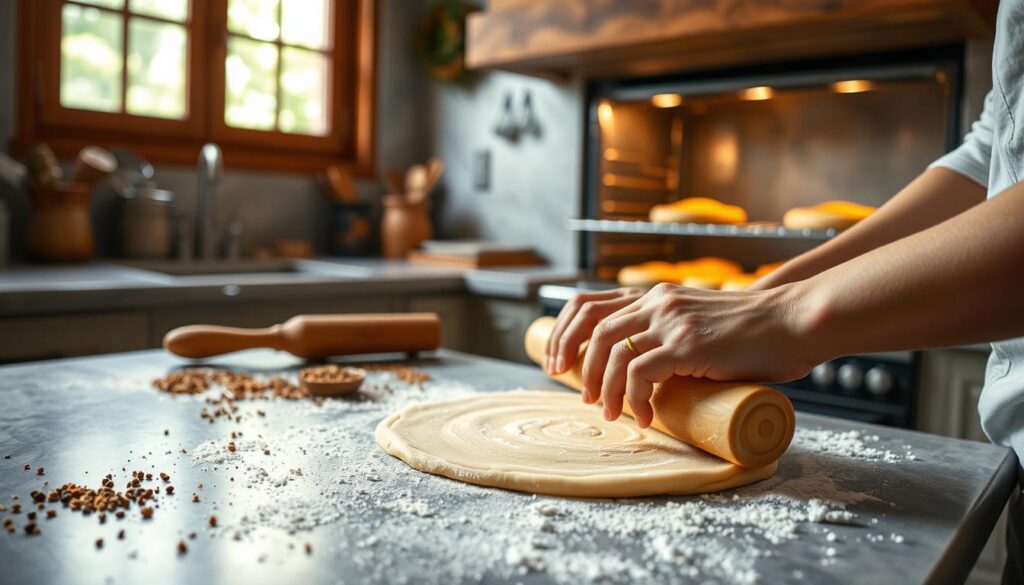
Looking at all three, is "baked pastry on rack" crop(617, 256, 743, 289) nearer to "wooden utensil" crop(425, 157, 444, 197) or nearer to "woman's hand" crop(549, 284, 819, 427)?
"wooden utensil" crop(425, 157, 444, 197)

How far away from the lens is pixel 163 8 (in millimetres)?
2707

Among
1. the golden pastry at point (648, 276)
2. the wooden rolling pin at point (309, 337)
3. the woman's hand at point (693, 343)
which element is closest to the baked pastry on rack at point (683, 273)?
the golden pastry at point (648, 276)

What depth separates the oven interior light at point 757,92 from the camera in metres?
2.21

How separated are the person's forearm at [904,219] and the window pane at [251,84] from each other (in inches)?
91.9

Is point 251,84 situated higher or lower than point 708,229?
higher

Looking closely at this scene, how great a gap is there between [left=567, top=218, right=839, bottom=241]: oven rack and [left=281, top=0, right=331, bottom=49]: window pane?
4.05ft

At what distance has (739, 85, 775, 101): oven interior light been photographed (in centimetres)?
221

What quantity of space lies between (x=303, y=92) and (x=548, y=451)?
2.61 metres

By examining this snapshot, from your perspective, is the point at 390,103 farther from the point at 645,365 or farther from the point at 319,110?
the point at 645,365

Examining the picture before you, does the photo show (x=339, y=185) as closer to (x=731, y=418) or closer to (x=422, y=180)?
(x=422, y=180)

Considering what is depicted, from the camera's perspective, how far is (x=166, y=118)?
Answer: 8.94 ft

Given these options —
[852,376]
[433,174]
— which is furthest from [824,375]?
[433,174]

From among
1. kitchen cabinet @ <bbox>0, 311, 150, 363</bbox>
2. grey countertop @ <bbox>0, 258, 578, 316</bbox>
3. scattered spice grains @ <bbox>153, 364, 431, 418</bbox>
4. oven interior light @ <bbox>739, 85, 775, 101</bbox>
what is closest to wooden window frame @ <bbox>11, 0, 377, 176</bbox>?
grey countertop @ <bbox>0, 258, 578, 316</bbox>

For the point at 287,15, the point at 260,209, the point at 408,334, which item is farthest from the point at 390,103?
the point at 408,334
